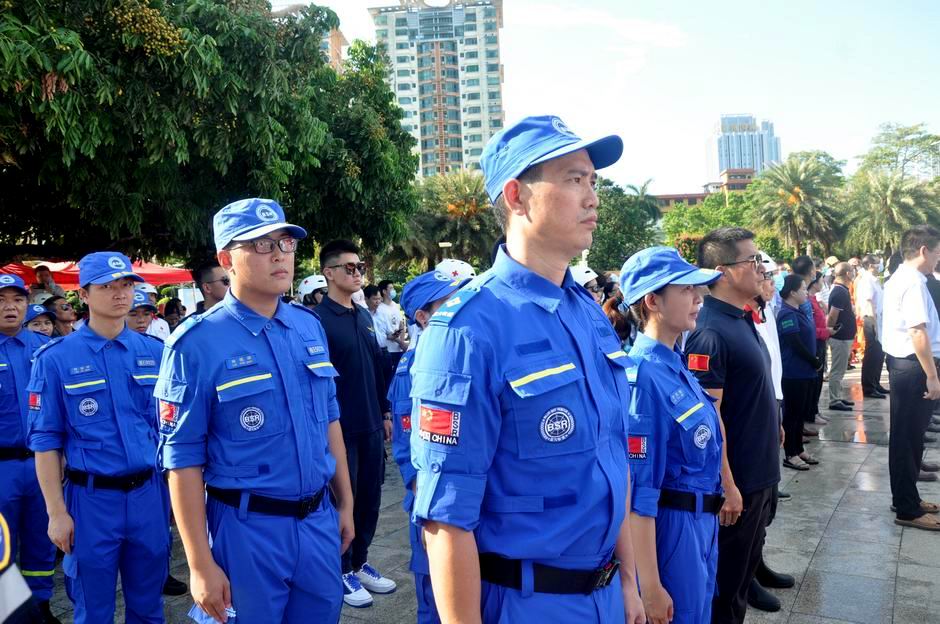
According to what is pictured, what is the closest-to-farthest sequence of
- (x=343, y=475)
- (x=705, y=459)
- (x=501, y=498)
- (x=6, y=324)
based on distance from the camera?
(x=501, y=498), (x=705, y=459), (x=343, y=475), (x=6, y=324)

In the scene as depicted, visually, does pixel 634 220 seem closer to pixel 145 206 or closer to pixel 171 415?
pixel 145 206

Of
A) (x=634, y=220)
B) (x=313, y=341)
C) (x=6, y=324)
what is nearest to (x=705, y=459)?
(x=313, y=341)

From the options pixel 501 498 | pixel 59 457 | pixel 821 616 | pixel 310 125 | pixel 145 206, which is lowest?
pixel 821 616

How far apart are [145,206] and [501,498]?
810 centimetres

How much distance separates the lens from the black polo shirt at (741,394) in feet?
11.6

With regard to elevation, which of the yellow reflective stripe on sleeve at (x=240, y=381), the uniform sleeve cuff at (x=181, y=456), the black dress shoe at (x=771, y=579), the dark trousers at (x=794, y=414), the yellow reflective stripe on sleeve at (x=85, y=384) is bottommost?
the black dress shoe at (x=771, y=579)

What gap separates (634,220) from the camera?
2002 inches

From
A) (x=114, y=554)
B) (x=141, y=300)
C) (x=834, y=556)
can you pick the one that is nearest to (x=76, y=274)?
(x=141, y=300)

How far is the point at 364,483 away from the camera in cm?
481

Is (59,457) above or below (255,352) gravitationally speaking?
below

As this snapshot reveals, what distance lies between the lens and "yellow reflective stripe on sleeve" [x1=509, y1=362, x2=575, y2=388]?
1.73 m

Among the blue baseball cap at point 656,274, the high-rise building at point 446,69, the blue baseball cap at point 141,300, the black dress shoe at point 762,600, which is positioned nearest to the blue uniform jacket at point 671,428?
the blue baseball cap at point 656,274

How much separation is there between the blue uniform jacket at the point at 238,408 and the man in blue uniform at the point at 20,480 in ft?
7.90

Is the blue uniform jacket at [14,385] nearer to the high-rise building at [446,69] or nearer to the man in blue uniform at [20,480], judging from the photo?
the man in blue uniform at [20,480]
